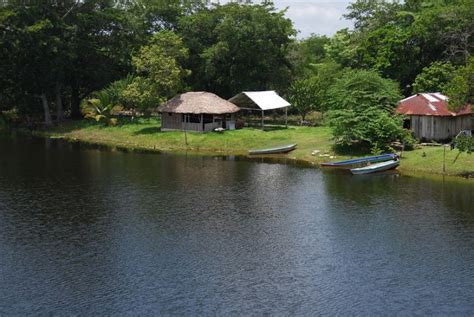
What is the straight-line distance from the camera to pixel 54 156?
6319 cm

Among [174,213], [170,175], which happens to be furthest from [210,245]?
[170,175]

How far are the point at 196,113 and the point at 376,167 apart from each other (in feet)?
78.2

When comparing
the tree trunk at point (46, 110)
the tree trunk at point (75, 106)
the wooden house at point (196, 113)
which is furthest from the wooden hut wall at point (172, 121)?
the tree trunk at point (75, 106)

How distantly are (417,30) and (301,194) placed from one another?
102ft

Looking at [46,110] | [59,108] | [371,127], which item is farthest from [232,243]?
[59,108]

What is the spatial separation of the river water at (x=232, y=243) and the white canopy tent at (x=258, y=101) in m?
18.4

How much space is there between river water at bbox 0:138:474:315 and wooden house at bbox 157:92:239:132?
15873 mm

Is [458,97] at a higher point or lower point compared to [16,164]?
higher

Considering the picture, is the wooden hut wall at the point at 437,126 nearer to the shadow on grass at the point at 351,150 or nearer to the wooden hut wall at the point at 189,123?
the shadow on grass at the point at 351,150

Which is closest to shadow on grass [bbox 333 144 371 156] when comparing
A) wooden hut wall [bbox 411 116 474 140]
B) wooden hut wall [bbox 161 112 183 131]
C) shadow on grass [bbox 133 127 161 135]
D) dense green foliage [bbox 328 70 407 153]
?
dense green foliage [bbox 328 70 407 153]

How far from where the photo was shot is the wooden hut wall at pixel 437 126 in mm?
Result: 59906

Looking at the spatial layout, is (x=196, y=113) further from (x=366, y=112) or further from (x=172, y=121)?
(x=366, y=112)

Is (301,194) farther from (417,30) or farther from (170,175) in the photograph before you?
(417,30)

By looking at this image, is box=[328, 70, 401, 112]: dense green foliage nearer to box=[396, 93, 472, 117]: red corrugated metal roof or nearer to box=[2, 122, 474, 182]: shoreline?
box=[396, 93, 472, 117]: red corrugated metal roof
